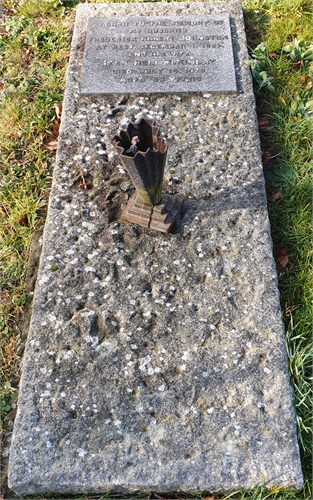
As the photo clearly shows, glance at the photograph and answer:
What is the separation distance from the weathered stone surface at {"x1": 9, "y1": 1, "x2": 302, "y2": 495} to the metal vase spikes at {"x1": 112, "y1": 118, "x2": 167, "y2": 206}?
396 mm

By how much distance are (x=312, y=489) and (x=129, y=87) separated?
2.48 metres

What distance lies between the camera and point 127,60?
3250mm

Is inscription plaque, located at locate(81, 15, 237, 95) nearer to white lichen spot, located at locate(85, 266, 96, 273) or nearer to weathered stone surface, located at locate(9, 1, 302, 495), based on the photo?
weathered stone surface, located at locate(9, 1, 302, 495)

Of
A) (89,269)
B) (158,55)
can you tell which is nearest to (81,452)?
(89,269)

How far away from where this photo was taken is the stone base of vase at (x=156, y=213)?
2559mm

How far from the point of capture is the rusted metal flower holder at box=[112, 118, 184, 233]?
2186 millimetres

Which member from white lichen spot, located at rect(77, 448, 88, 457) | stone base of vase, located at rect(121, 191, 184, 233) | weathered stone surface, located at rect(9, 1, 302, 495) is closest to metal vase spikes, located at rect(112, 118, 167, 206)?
stone base of vase, located at rect(121, 191, 184, 233)

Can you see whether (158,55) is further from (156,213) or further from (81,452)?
(81,452)

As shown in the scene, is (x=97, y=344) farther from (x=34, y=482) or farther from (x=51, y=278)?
(x=34, y=482)

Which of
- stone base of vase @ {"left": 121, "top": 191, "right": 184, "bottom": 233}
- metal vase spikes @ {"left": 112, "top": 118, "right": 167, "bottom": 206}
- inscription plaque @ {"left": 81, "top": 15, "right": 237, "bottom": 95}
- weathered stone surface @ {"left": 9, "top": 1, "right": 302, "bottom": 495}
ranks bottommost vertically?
weathered stone surface @ {"left": 9, "top": 1, "right": 302, "bottom": 495}

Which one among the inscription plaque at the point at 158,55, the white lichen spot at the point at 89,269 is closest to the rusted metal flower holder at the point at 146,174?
the white lichen spot at the point at 89,269

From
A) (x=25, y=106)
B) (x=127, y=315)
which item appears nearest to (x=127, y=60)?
(x=25, y=106)

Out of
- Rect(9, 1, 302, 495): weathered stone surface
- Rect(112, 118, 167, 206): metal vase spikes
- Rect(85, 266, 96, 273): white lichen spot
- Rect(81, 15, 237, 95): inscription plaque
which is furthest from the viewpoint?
Rect(81, 15, 237, 95): inscription plaque

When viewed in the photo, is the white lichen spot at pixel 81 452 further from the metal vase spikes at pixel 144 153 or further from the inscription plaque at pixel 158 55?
the inscription plaque at pixel 158 55
